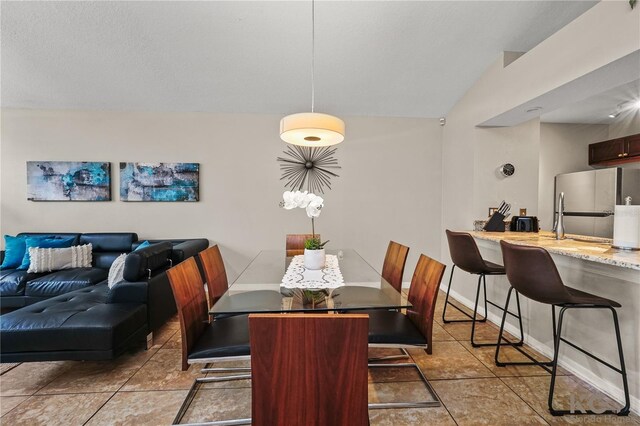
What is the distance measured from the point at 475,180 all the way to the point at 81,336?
3944mm

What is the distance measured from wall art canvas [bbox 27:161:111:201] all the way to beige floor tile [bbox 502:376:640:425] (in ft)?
16.2

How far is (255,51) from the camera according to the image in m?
3.00

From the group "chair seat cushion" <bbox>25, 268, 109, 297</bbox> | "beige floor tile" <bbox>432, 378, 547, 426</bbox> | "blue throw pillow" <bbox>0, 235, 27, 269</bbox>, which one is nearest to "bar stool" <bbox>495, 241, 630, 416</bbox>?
"beige floor tile" <bbox>432, 378, 547, 426</bbox>

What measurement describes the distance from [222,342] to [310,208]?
986 millimetres

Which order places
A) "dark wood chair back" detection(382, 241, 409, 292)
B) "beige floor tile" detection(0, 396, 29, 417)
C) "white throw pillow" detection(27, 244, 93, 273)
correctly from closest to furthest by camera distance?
"beige floor tile" detection(0, 396, 29, 417) < "dark wood chair back" detection(382, 241, 409, 292) < "white throw pillow" detection(27, 244, 93, 273)

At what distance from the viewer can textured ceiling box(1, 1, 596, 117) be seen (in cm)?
255

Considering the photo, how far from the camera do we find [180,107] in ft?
12.6

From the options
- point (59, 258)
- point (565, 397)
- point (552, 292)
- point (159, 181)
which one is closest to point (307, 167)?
point (159, 181)

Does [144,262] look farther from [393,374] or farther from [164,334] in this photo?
[393,374]

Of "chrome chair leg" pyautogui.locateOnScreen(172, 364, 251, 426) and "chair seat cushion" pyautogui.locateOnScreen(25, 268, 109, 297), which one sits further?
"chair seat cushion" pyautogui.locateOnScreen(25, 268, 109, 297)

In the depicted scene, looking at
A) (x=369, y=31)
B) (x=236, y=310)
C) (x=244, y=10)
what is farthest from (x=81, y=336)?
(x=369, y=31)

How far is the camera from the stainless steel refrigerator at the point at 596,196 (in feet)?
12.4

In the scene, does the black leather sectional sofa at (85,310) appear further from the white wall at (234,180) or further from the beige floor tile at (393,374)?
the beige floor tile at (393,374)

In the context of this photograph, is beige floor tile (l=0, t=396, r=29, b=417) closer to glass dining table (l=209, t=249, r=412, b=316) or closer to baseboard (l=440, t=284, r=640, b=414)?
glass dining table (l=209, t=249, r=412, b=316)
